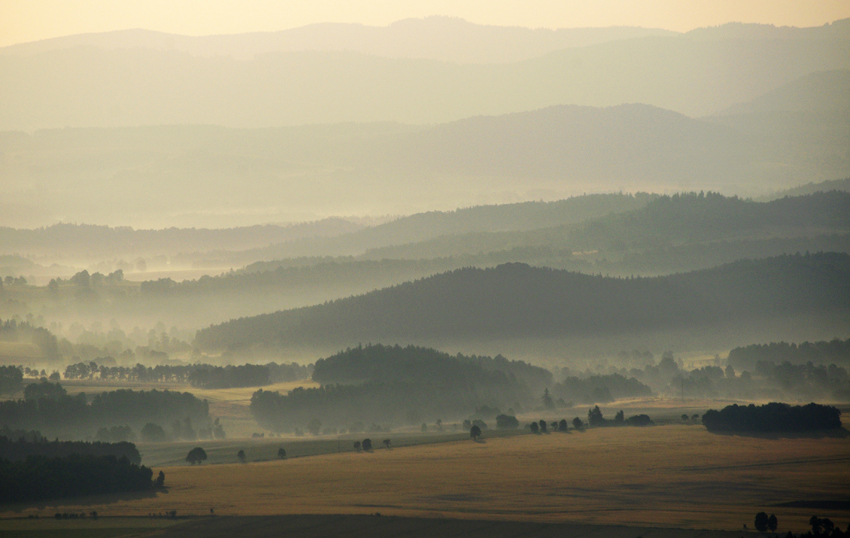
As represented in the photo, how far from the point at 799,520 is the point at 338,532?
68988 mm

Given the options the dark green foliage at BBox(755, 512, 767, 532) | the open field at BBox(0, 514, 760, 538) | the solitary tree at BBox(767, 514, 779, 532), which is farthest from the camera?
the open field at BBox(0, 514, 760, 538)

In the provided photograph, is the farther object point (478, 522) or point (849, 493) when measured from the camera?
point (849, 493)

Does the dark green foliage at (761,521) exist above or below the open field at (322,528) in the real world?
below

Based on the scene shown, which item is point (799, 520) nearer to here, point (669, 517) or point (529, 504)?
point (669, 517)

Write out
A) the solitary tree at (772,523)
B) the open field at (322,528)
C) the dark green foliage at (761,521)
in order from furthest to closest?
the open field at (322,528) < the dark green foliage at (761,521) < the solitary tree at (772,523)

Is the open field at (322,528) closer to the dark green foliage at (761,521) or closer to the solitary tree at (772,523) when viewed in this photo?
the dark green foliage at (761,521)

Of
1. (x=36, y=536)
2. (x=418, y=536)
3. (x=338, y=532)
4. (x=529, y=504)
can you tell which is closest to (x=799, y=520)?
(x=529, y=504)

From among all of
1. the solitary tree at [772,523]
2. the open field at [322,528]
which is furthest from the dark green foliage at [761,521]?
the open field at [322,528]

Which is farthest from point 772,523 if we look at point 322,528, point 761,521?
point 322,528

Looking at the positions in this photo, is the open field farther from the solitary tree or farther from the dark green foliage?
the solitary tree

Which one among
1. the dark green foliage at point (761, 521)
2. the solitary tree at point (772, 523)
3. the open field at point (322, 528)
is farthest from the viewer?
the open field at point (322, 528)

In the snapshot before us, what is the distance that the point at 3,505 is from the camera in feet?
654

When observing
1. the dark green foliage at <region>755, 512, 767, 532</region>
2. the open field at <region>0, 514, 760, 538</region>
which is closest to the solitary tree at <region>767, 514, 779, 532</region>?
the dark green foliage at <region>755, 512, 767, 532</region>

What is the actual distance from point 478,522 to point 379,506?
2065cm
